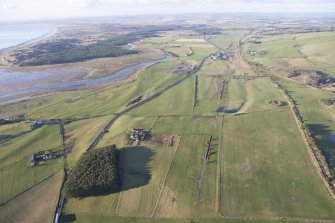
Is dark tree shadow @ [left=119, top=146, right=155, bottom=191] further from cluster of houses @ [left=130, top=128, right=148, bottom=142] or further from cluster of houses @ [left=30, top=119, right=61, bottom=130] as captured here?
cluster of houses @ [left=30, top=119, right=61, bottom=130]

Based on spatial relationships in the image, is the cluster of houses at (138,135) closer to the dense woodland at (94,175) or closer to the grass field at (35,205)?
the dense woodland at (94,175)

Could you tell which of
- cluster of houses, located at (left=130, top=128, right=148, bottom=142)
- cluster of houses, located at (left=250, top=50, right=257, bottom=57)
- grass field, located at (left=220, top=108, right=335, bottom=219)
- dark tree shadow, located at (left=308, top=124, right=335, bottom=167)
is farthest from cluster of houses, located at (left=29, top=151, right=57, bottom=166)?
cluster of houses, located at (left=250, top=50, right=257, bottom=57)

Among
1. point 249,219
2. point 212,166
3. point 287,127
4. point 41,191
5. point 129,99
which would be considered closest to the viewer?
point 249,219

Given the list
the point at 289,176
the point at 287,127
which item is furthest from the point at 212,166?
the point at 287,127

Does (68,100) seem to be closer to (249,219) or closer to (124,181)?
(124,181)

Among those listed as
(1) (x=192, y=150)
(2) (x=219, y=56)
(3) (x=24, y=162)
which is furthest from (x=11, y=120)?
(2) (x=219, y=56)
